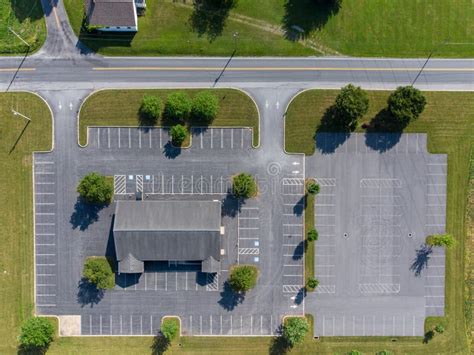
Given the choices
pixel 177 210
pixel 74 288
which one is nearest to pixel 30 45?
pixel 177 210

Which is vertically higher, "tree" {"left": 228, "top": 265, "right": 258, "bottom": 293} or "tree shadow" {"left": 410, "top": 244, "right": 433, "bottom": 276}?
"tree shadow" {"left": 410, "top": 244, "right": 433, "bottom": 276}

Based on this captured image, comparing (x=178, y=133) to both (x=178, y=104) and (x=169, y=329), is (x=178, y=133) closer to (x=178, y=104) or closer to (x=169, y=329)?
(x=178, y=104)

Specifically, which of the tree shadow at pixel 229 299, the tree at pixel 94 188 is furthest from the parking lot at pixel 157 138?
the tree shadow at pixel 229 299

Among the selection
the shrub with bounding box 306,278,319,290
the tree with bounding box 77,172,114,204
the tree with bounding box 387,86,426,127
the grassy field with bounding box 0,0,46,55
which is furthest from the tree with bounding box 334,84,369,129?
the grassy field with bounding box 0,0,46,55

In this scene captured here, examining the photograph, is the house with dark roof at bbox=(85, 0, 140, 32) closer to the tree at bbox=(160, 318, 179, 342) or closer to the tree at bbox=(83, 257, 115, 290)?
the tree at bbox=(83, 257, 115, 290)

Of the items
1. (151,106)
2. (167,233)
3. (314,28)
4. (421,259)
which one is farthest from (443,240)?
(151,106)

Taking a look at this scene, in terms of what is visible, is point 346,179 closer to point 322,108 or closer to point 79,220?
point 322,108

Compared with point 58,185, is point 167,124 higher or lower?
higher
